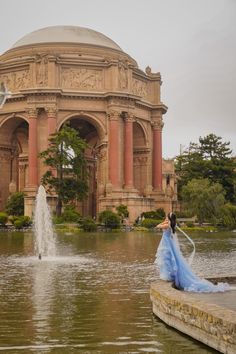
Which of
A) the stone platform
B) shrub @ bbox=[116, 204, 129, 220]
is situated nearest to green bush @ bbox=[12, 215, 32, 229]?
shrub @ bbox=[116, 204, 129, 220]

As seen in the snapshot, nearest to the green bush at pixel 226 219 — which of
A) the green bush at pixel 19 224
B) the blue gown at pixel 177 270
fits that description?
the green bush at pixel 19 224

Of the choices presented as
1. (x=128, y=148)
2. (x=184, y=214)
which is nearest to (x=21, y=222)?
(x=128, y=148)

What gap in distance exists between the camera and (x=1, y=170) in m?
69.3

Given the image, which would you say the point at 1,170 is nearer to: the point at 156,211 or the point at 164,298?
the point at 156,211

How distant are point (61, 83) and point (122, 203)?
14.4m

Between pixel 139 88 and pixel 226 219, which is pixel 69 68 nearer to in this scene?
pixel 139 88

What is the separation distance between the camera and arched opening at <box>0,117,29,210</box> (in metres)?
69.1

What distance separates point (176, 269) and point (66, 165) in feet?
144

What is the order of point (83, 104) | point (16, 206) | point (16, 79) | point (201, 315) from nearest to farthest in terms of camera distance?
point (201, 315), point (16, 206), point (83, 104), point (16, 79)

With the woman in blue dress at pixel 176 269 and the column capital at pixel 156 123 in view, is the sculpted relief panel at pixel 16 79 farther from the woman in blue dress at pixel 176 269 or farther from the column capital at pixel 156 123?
the woman in blue dress at pixel 176 269

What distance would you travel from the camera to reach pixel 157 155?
71.2 m

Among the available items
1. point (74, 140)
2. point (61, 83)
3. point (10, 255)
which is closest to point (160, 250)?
point (10, 255)

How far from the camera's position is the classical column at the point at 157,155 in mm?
70688

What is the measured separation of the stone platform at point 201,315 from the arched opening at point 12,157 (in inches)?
2312
